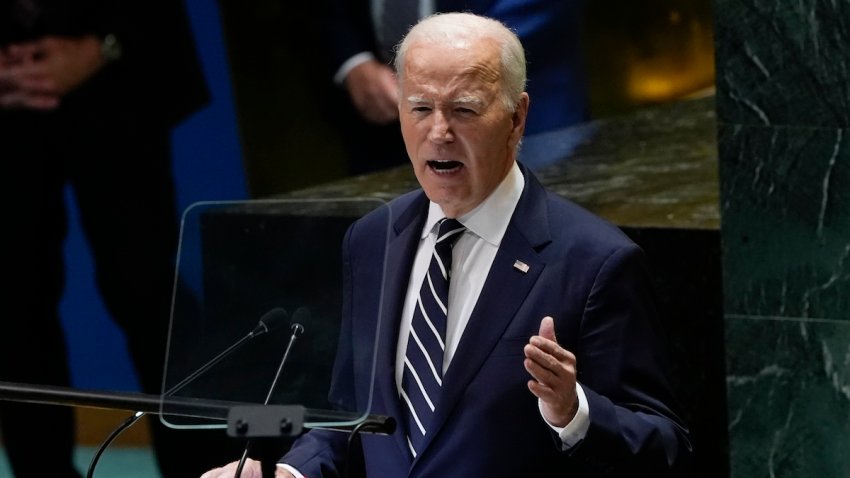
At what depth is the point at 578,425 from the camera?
276 centimetres

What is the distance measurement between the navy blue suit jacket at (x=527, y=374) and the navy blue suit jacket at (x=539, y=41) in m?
2.49

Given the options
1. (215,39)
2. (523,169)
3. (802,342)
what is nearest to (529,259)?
(523,169)

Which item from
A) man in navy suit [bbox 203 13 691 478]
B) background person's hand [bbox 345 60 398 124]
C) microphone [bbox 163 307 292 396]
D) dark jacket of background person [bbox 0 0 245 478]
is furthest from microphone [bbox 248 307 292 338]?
dark jacket of background person [bbox 0 0 245 478]

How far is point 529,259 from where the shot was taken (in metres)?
2.96

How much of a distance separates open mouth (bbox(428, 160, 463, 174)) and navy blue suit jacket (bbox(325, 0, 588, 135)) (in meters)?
2.44

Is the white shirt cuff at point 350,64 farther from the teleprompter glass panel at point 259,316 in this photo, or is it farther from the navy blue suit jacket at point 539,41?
the teleprompter glass panel at point 259,316

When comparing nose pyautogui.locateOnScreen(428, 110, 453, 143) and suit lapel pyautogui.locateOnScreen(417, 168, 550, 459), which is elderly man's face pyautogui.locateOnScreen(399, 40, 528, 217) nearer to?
nose pyautogui.locateOnScreen(428, 110, 453, 143)

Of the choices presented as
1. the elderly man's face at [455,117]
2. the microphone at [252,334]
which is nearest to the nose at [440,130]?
the elderly man's face at [455,117]

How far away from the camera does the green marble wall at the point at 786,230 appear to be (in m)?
4.02

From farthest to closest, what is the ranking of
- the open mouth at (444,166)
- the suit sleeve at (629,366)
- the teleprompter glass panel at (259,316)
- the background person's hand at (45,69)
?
the background person's hand at (45,69) < the open mouth at (444,166) < the suit sleeve at (629,366) < the teleprompter glass panel at (259,316)

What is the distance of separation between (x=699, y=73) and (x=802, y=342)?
2.23 meters

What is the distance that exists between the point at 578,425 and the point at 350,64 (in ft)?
10.2

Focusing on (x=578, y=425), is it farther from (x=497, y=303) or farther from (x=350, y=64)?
(x=350, y=64)

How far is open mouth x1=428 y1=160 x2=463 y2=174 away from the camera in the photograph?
296 cm
